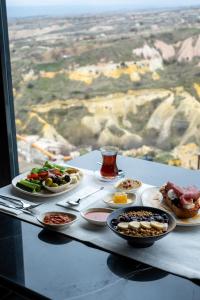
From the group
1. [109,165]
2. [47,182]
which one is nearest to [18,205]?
[47,182]

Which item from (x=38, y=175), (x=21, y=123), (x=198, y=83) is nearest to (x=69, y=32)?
(x=21, y=123)

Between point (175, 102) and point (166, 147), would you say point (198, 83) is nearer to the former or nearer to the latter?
point (175, 102)

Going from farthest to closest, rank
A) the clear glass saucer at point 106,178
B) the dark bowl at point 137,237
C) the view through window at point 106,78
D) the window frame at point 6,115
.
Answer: the window frame at point 6,115 → the view through window at point 106,78 → the clear glass saucer at point 106,178 → the dark bowl at point 137,237

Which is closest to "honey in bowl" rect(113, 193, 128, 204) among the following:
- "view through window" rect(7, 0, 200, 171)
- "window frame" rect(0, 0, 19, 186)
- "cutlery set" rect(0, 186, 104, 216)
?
"cutlery set" rect(0, 186, 104, 216)

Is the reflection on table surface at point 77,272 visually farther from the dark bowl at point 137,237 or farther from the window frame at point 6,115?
the window frame at point 6,115

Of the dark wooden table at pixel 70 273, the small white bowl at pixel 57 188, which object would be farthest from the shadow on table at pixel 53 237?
the small white bowl at pixel 57 188

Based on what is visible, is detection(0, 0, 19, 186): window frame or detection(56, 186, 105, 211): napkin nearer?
detection(56, 186, 105, 211): napkin

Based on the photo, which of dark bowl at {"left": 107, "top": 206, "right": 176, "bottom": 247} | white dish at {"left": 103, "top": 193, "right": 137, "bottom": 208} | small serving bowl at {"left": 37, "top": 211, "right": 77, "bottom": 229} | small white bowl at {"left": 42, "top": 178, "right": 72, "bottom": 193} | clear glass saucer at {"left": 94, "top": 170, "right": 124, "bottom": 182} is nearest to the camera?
dark bowl at {"left": 107, "top": 206, "right": 176, "bottom": 247}

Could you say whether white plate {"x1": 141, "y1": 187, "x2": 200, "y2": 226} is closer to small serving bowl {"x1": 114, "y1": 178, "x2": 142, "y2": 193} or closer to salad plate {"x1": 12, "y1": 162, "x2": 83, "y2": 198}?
small serving bowl {"x1": 114, "y1": 178, "x2": 142, "y2": 193}
